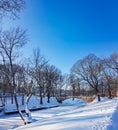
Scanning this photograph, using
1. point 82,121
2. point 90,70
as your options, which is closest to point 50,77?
point 90,70

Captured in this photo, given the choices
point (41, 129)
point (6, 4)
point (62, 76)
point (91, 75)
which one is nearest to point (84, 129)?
point (41, 129)

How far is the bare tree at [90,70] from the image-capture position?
173ft

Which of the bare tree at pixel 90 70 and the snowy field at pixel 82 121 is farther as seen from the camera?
the bare tree at pixel 90 70

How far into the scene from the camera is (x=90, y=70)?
53656mm

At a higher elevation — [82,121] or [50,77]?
[50,77]

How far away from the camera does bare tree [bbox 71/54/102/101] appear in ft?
173

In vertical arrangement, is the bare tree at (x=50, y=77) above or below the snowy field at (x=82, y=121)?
above

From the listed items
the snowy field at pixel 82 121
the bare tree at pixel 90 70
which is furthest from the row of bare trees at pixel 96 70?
the snowy field at pixel 82 121

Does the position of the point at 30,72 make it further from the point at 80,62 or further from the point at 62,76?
the point at 62,76

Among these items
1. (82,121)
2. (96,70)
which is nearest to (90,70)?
(96,70)

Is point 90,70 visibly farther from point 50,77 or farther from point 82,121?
point 82,121

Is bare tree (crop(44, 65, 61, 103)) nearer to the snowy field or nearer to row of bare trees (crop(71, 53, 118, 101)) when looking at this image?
row of bare trees (crop(71, 53, 118, 101))

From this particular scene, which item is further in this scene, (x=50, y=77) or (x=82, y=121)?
(x=50, y=77)

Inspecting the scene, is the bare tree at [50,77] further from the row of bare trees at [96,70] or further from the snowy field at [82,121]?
the snowy field at [82,121]
